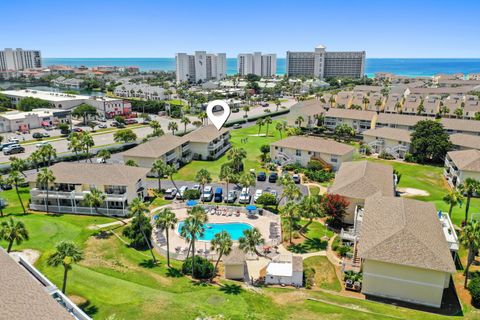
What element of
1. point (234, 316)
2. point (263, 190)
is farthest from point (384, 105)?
point (234, 316)

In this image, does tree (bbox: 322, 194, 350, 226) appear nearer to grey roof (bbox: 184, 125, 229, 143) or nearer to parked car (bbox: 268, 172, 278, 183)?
parked car (bbox: 268, 172, 278, 183)

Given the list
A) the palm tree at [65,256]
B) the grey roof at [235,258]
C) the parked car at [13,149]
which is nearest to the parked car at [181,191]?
the grey roof at [235,258]

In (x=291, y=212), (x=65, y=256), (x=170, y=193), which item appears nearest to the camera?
(x=65, y=256)

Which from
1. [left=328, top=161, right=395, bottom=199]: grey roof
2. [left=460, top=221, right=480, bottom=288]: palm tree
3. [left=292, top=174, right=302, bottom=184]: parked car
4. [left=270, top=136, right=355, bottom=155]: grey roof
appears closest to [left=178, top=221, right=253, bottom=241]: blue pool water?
[left=328, top=161, right=395, bottom=199]: grey roof

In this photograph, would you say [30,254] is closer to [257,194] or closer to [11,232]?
[11,232]

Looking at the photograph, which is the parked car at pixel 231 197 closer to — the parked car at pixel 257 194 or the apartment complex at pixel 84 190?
the parked car at pixel 257 194

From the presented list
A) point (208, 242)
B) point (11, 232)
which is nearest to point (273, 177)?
point (208, 242)
